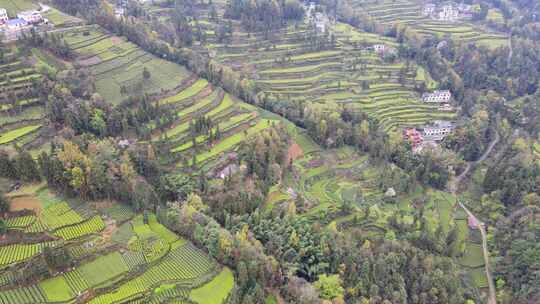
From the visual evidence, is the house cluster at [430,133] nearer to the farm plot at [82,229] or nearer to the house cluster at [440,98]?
the house cluster at [440,98]

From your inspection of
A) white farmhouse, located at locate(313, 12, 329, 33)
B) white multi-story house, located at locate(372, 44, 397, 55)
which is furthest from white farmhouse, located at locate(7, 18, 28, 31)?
white multi-story house, located at locate(372, 44, 397, 55)

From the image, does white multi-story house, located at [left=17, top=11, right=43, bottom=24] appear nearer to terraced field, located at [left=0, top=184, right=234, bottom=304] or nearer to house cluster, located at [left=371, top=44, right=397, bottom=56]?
terraced field, located at [left=0, top=184, right=234, bottom=304]

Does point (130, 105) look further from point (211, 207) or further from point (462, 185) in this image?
Result: point (462, 185)

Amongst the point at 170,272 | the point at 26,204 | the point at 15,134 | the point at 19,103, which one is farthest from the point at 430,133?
the point at 19,103

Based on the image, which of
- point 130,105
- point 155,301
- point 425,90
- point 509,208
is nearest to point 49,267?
point 155,301

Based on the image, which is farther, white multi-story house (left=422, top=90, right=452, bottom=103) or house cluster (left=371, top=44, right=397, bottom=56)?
house cluster (left=371, top=44, right=397, bottom=56)
